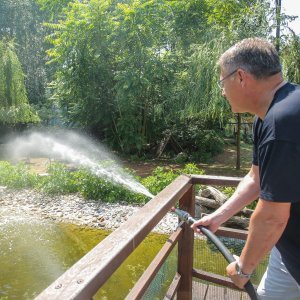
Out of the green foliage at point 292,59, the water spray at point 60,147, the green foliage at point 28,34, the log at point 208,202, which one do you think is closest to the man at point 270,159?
the log at point 208,202

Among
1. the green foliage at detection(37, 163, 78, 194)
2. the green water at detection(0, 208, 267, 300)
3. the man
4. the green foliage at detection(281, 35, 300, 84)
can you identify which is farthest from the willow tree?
the man

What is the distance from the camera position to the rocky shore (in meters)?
6.63

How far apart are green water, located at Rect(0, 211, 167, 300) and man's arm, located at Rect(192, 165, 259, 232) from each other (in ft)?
Result: 10.1

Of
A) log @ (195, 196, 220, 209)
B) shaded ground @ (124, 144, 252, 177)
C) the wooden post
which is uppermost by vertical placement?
the wooden post

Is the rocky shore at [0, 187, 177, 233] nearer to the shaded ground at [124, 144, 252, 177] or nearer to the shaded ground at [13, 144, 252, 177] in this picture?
the shaded ground at [13, 144, 252, 177]

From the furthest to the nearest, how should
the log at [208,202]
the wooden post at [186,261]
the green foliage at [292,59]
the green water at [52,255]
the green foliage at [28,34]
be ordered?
the green foliage at [28,34]
the green foliage at [292,59]
the log at [208,202]
the green water at [52,255]
the wooden post at [186,261]

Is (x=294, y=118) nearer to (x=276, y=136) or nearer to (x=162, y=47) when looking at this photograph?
(x=276, y=136)

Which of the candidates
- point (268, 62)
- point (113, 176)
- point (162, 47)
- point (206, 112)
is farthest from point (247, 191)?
point (162, 47)

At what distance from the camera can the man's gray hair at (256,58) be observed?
50.4 inches

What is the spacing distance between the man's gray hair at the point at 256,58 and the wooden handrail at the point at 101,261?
0.66 metres

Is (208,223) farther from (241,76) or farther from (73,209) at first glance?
(73,209)

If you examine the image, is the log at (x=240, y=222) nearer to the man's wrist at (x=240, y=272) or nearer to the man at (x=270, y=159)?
the man at (x=270, y=159)

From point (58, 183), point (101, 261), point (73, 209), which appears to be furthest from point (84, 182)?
point (101, 261)

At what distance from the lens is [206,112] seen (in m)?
10.5
